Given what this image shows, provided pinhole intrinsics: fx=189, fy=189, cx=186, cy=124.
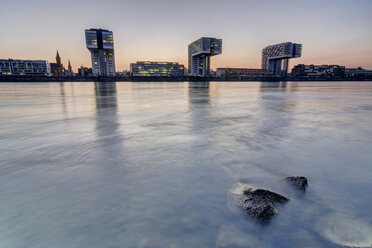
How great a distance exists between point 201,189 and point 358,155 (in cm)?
404

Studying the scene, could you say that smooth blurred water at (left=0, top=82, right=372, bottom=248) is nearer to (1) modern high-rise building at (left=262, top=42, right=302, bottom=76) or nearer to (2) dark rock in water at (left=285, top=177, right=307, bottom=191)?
(2) dark rock in water at (left=285, top=177, right=307, bottom=191)

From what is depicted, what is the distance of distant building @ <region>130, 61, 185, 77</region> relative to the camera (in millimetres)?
174625

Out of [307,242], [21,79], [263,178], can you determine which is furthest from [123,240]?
[21,79]

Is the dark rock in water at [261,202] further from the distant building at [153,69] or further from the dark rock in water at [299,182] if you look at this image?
the distant building at [153,69]

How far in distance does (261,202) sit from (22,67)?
195929mm

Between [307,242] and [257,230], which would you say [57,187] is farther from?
[307,242]

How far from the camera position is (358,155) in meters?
4.43

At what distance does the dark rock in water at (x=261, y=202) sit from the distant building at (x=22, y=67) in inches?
7434

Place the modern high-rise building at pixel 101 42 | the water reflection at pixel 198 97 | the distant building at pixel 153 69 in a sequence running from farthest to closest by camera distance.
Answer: the distant building at pixel 153 69, the modern high-rise building at pixel 101 42, the water reflection at pixel 198 97

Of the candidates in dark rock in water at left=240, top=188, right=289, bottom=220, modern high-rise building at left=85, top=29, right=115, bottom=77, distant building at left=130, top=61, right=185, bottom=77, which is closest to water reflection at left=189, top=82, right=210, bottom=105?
dark rock in water at left=240, top=188, right=289, bottom=220

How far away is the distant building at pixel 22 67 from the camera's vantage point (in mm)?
142250

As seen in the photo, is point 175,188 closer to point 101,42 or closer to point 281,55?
point 101,42

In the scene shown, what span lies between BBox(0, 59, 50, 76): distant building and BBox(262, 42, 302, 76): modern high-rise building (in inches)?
7046

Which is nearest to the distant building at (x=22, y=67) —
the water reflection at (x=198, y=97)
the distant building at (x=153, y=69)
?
the distant building at (x=153, y=69)
